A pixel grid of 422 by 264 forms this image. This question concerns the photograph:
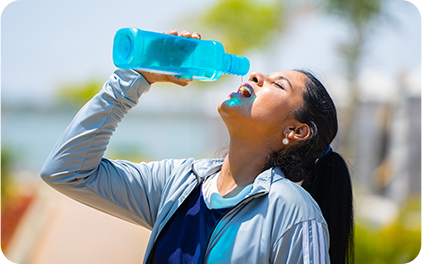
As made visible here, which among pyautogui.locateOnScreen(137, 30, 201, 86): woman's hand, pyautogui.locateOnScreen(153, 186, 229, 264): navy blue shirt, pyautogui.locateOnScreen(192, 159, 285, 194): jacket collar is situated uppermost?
pyautogui.locateOnScreen(137, 30, 201, 86): woman's hand

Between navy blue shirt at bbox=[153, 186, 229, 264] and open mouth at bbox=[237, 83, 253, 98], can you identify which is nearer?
navy blue shirt at bbox=[153, 186, 229, 264]

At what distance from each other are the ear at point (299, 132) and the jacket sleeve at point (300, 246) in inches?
15.7

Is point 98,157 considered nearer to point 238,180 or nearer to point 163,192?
point 163,192

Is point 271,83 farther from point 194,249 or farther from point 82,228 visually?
point 82,228

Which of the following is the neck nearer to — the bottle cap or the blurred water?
the bottle cap

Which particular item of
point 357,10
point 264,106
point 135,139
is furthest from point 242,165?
point 135,139

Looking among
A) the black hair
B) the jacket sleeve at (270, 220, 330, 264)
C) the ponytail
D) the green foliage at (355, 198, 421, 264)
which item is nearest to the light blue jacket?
the jacket sleeve at (270, 220, 330, 264)

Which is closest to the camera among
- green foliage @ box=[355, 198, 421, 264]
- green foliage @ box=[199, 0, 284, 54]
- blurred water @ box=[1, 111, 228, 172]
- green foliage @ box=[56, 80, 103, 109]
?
green foliage @ box=[355, 198, 421, 264]

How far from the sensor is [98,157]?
162 centimetres

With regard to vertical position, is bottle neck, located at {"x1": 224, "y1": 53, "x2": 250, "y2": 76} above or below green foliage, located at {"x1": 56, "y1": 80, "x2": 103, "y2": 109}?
above

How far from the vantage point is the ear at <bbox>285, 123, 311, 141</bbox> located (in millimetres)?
1717

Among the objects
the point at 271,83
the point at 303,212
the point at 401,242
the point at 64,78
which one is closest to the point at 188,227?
the point at 303,212

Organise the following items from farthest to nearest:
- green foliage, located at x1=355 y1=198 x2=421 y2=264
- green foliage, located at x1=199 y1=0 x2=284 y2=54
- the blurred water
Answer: green foliage, located at x1=199 y1=0 x2=284 y2=54 < the blurred water < green foliage, located at x1=355 y1=198 x2=421 y2=264

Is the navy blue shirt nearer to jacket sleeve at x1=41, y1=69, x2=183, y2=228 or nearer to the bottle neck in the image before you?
jacket sleeve at x1=41, y1=69, x2=183, y2=228
